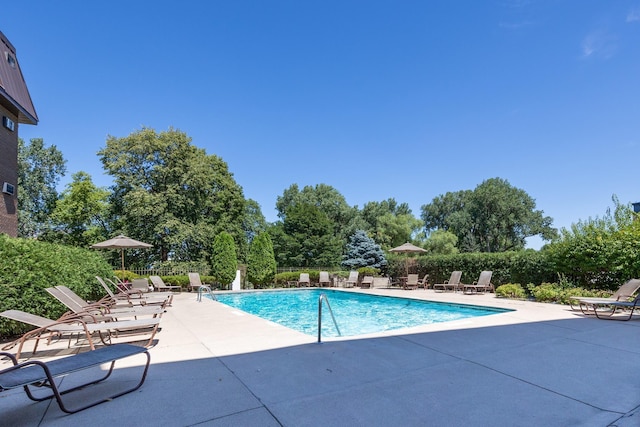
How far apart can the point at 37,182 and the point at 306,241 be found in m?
23.5

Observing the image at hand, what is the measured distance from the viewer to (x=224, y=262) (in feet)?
61.1

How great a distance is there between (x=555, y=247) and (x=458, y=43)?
26.4 feet

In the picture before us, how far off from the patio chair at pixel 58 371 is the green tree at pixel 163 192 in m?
21.4

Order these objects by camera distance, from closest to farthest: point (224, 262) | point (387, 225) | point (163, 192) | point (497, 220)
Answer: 1. point (224, 262)
2. point (163, 192)
3. point (387, 225)
4. point (497, 220)

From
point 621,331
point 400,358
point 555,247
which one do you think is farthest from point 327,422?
point 555,247

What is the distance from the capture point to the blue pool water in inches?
368

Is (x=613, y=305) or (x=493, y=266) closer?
(x=613, y=305)

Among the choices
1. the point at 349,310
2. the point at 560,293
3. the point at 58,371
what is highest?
the point at 560,293

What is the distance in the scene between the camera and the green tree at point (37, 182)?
1099 inches

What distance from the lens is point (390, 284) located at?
63.6 ft

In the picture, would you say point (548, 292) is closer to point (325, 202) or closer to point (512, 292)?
point (512, 292)

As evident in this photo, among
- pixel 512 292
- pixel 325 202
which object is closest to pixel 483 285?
pixel 512 292

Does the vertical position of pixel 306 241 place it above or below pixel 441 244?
below

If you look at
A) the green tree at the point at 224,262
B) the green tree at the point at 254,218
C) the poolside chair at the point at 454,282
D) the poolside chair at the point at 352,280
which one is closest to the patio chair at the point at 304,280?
the poolside chair at the point at 352,280
